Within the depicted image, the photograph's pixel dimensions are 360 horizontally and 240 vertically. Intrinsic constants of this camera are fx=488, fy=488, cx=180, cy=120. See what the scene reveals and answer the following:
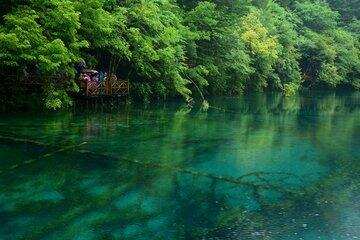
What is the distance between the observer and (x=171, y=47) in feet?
79.4

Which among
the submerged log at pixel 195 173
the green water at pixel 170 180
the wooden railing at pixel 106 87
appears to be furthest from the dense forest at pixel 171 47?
the submerged log at pixel 195 173

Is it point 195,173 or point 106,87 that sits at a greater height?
point 106,87

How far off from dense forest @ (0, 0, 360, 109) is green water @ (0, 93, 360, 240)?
236cm

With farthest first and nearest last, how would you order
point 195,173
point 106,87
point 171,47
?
point 171,47 → point 106,87 → point 195,173

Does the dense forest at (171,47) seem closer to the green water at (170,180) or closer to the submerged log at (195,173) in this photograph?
the green water at (170,180)

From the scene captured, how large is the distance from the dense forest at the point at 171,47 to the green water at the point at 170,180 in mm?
2363

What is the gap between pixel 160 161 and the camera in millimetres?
12391

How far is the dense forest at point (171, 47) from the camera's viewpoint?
1741 cm

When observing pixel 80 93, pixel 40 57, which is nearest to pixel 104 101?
pixel 80 93

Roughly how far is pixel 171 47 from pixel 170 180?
1437 cm

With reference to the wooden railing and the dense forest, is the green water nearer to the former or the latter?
the dense forest

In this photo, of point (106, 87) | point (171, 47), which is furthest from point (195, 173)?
point (171, 47)

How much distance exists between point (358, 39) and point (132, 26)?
40064 millimetres

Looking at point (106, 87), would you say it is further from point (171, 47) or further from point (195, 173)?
point (195, 173)
